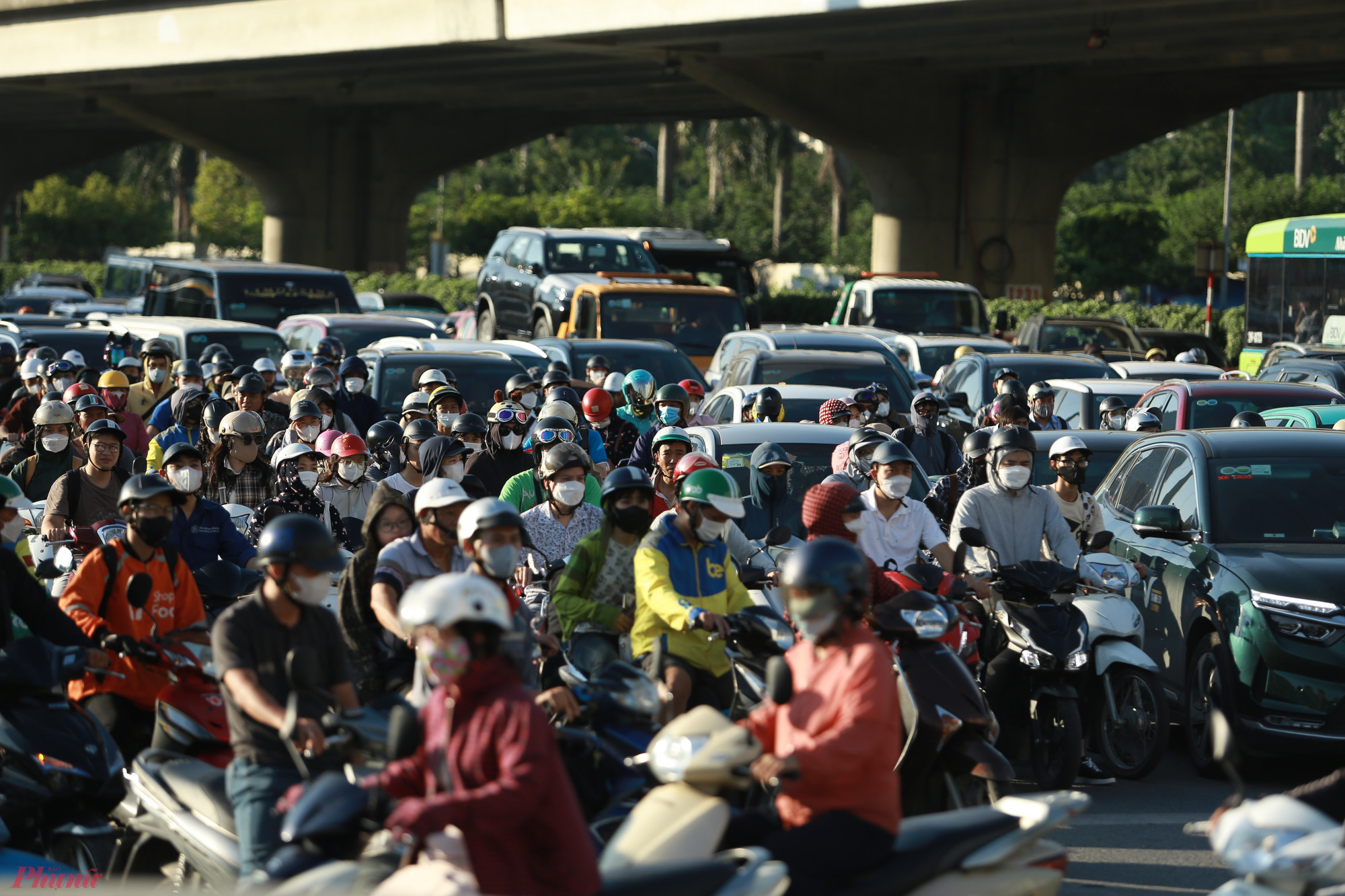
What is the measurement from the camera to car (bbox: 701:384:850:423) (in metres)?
14.9

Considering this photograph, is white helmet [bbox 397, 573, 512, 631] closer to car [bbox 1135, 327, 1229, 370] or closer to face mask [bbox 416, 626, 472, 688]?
face mask [bbox 416, 626, 472, 688]

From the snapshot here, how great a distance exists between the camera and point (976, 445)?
12.0 metres

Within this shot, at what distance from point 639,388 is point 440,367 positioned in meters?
3.19

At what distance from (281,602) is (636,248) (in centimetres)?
2368

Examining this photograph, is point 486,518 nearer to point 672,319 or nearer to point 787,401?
point 787,401

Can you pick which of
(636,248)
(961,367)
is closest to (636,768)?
(961,367)

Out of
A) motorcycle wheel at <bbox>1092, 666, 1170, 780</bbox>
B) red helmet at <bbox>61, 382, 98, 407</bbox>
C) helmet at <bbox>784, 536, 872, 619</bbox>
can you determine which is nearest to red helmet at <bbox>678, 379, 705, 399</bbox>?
red helmet at <bbox>61, 382, 98, 407</bbox>

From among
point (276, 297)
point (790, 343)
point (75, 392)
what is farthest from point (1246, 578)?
point (276, 297)

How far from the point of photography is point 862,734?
508 centimetres

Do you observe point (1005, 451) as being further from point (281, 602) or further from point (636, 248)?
point (636, 248)

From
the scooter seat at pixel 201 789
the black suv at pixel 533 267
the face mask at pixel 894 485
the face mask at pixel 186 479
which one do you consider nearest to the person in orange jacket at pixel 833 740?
the scooter seat at pixel 201 789

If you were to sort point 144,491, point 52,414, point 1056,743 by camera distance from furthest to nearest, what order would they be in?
point 52,414
point 1056,743
point 144,491

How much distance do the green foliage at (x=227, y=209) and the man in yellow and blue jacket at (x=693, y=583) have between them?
6583 cm

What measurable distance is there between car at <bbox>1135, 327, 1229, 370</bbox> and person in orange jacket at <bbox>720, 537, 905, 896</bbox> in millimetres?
23709
